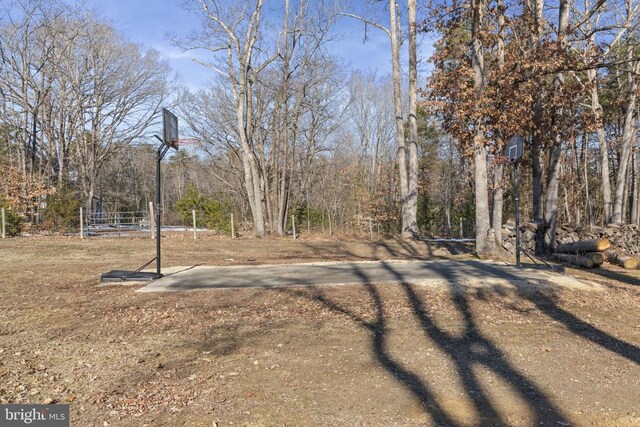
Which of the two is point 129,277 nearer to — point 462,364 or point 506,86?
point 462,364

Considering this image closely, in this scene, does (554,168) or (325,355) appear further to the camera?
(554,168)

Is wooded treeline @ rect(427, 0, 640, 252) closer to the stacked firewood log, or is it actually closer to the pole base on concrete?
the stacked firewood log

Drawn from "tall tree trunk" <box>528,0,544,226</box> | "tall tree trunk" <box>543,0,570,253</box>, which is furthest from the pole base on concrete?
"tall tree trunk" <box>543,0,570,253</box>

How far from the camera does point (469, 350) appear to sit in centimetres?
418

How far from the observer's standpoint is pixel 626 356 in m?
4.09

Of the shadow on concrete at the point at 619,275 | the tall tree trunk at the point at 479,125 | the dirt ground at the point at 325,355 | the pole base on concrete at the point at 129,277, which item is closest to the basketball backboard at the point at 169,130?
the pole base on concrete at the point at 129,277

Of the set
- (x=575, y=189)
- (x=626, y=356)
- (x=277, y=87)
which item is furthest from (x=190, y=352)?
(x=575, y=189)

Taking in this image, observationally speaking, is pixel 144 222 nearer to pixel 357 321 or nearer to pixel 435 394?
pixel 357 321

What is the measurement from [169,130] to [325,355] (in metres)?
4.82

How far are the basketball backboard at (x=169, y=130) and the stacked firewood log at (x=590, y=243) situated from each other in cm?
950

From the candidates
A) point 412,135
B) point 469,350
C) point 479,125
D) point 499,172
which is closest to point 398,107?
point 412,135

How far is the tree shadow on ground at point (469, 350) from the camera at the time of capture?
298cm

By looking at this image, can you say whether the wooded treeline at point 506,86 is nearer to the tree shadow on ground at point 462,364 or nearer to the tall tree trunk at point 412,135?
the tall tree trunk at point 412,135

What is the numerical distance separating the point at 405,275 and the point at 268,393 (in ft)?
15.4
